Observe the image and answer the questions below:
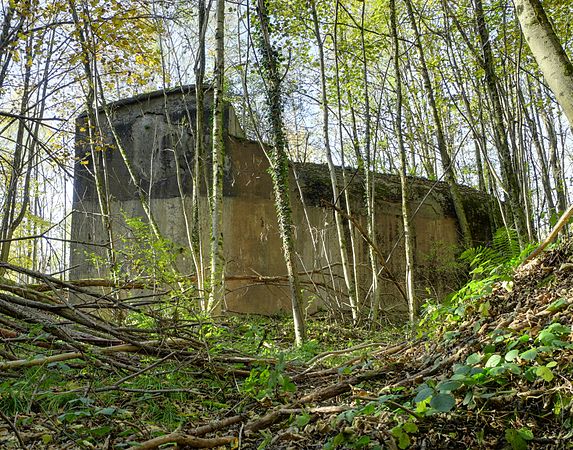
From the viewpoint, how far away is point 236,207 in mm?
8156

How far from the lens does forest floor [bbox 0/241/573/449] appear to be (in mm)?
1856

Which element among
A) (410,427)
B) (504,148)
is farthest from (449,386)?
(504,148)

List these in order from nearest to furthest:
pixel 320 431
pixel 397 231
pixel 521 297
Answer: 1. pixel 320 431
2. pixel 521 297
3. pixel 397 231

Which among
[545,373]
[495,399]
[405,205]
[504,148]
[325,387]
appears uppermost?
[504,148]

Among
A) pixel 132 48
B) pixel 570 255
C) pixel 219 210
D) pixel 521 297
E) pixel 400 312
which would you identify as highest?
pixel 132 48

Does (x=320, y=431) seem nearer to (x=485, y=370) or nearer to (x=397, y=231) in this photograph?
(x=485, y=370)

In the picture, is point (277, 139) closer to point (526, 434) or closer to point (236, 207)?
point (236, 207)

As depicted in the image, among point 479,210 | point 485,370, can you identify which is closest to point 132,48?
point 485,370

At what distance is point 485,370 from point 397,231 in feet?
24.7

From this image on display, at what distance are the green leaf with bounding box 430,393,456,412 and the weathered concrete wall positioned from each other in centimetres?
588

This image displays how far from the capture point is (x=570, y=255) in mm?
2990

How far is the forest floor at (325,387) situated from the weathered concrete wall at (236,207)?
174 inches

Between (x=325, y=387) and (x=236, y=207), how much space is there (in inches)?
222

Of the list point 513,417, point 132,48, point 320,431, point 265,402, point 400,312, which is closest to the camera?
point 513,417
